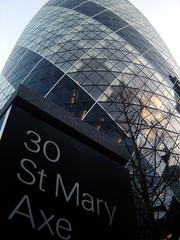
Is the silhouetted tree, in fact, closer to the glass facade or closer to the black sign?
the glass facade

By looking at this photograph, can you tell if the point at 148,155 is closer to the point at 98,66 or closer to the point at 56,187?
Answer: the point at 98,66

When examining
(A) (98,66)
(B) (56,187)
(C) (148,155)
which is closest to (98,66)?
(A) (98,66)

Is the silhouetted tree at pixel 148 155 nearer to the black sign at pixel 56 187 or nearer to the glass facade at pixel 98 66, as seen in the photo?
the glass facade at pixel 98 66

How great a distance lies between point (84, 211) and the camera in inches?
57.8

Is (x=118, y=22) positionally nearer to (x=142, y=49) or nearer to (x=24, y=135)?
(x=142, y=49)

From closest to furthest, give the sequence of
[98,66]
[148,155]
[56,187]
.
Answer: [56,187] → [148,155] → [98,66]

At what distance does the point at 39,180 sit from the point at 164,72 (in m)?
23.5

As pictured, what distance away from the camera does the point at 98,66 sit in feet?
70.0

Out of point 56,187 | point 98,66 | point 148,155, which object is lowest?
point 98,66

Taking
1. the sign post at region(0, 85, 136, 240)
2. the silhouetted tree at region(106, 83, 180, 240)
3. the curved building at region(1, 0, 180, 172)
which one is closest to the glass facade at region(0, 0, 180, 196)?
the curved building at region(1, 0, 180, 172)

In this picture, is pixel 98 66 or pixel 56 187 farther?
pixel 98 66

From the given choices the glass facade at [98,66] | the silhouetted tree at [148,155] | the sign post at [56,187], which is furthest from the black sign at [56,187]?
the glass facade at [98,66]

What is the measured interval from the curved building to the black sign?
13.8 meters

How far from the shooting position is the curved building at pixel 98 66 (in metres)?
17.9
